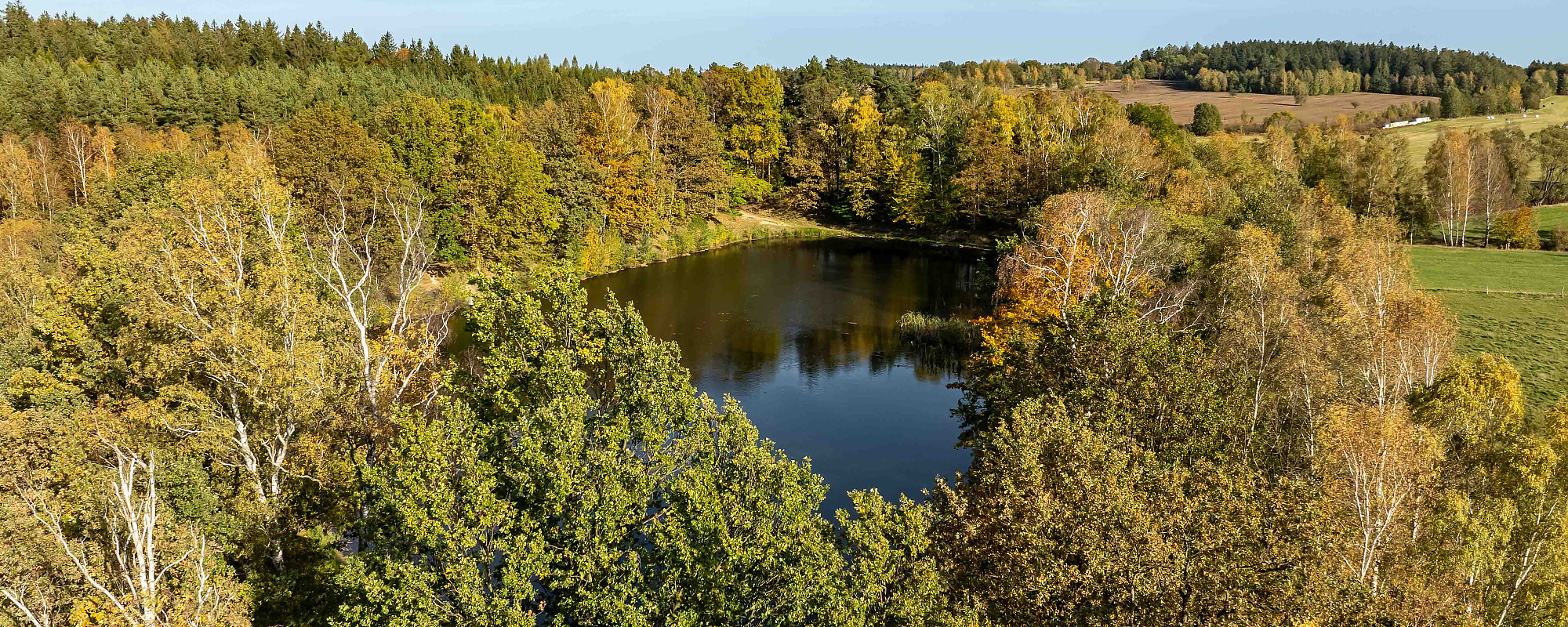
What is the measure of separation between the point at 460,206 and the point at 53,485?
127ft

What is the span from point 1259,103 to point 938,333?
114m

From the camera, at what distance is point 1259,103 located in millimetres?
135500

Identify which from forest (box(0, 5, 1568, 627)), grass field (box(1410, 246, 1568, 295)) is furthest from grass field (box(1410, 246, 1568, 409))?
forest (box(0, 5, 1568, 627))

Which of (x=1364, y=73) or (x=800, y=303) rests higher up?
(x=1364, y=73)

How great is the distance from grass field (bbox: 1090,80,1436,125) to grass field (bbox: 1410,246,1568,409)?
57.8 meters

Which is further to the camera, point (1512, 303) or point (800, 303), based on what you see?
point (800, 303)

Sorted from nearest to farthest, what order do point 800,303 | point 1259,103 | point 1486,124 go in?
1. point 800,303
2. point 1486,124
3. point 1259,103

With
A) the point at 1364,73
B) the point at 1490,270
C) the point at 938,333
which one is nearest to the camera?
the point at 938,333

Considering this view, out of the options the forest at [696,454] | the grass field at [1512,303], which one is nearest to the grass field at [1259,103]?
the grass field at [1512,303]

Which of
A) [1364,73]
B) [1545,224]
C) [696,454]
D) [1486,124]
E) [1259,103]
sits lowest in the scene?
[696,454]

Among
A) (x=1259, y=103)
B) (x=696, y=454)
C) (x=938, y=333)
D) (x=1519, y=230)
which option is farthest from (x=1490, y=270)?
(x=1259, y=103)

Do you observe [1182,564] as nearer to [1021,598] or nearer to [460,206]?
[1021,598]

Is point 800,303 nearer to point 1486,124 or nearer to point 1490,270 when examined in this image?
point 1490,270

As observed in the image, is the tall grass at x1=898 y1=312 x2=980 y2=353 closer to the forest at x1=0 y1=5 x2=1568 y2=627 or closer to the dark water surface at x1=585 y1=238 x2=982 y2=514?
the dark water surface at x1=585 y1=238 x2=982 y2=514
